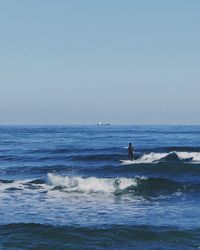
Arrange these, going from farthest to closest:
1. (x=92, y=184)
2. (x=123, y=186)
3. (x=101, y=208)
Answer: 1. (x=92, y=184)
2. (x=123, y=186)
3. (x=101, y=208)

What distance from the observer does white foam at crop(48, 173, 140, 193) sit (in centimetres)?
3140

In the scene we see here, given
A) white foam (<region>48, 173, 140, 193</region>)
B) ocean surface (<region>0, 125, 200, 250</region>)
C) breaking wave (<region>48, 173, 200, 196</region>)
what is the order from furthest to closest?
white foam (<region>48, 173, 140, 193</region>) < breaking wave (<region>48, 173, 200, 196</region>) < ocean surface (<region>0, 125, 200, 250</region>)

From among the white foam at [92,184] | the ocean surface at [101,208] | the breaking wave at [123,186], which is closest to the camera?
the ocean surface at [101,208]

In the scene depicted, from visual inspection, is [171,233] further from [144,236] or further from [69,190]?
[69,190]

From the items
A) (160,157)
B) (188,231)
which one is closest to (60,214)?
(188,231)

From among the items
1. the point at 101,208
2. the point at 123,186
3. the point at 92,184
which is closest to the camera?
the point at 101,208

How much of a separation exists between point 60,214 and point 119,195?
22.5 ft

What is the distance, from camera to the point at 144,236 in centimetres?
1867

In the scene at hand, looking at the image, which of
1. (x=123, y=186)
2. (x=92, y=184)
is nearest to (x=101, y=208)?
(x=123, y=186)

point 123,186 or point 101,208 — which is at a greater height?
point 123,186

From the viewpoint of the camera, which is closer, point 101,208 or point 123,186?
point 101,208

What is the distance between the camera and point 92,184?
106 feet

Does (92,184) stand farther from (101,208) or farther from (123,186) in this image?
(101,208)

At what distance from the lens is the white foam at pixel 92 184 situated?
103ft
